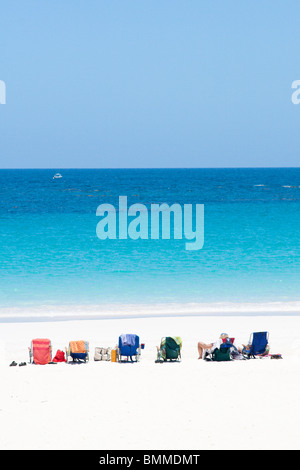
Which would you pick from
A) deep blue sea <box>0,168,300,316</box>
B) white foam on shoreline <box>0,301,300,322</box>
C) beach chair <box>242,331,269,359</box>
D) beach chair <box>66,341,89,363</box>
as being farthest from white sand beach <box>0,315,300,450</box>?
deep blue sea <box>0,168,300,316</box>

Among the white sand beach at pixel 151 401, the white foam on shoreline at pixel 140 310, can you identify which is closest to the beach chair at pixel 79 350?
the white sand beach at pixel 151 401

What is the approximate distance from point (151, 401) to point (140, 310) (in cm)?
844

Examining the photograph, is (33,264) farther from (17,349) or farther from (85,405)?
(85,405)

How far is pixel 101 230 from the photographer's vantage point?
3572 cm

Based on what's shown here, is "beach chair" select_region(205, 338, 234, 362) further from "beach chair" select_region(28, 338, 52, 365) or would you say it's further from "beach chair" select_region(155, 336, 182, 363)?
"beach chair" select_region(28, 338, 52, 365)

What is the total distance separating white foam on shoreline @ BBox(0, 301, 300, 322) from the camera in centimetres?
1767

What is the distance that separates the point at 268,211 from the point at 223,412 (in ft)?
129

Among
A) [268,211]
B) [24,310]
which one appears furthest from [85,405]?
[268,211]

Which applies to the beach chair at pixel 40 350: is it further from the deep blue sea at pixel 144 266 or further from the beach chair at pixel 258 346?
the deep blue sea at pixel 144 266

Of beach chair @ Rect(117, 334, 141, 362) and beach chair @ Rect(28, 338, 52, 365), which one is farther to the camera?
beach chair @ Rect(117, 334, 141, 362)

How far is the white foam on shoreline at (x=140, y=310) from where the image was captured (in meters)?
17.7

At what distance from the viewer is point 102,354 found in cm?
1291

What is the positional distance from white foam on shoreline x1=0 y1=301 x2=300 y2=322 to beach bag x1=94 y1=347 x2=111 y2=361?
4.32 m

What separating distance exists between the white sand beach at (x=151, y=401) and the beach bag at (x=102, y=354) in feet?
0.82
